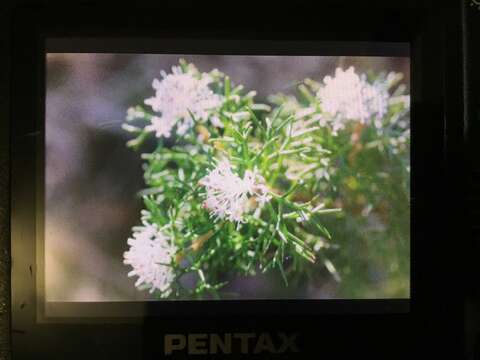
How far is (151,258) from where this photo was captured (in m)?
0.83

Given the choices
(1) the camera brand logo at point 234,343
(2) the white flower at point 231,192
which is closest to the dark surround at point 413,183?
(1) the camera brand logo at point 234,343

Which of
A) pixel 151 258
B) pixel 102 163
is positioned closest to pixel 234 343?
pixel 151 258

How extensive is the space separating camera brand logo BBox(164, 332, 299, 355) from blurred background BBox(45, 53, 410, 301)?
0.07m

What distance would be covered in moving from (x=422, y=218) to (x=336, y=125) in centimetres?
20

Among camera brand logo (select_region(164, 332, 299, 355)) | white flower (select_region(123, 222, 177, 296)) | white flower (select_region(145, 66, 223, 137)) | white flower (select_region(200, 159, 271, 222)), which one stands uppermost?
white flower (select_region(145, 66, 223, 137))

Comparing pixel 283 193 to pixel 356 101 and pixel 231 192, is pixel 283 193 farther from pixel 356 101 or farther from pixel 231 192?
pixel 356 101

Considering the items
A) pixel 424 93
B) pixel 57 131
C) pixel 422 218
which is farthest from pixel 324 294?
pixel 57 131

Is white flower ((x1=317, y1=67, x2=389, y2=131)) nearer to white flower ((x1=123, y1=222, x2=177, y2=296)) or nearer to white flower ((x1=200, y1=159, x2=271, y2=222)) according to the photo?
white flower ((x1=200, y1=159, x2=271, y2=222))

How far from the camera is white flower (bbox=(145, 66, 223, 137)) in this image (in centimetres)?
83

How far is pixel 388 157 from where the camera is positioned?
848mm

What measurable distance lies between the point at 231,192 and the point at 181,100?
0.17 metres

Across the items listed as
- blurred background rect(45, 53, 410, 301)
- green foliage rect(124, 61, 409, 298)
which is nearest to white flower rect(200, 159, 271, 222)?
green foliage rect(124, 61, 409, 298)

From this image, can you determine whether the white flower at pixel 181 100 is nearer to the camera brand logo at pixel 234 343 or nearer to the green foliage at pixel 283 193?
the green foliage at pixel 283 193

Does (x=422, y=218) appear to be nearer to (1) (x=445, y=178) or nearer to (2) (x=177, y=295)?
(1) (x=445, y=178)
